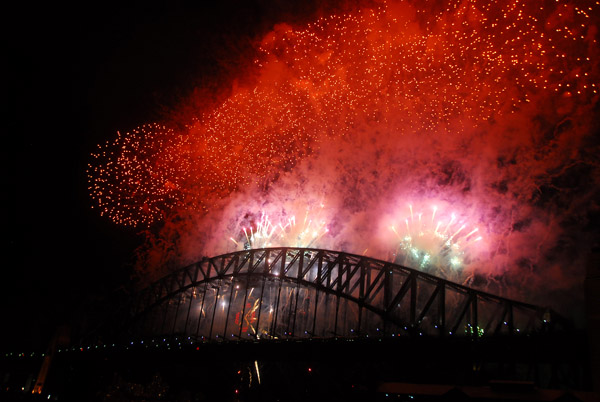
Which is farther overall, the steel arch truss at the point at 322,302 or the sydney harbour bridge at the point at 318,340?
the steel arch truss at the point at 322,302

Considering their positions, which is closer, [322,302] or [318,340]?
[318,340]

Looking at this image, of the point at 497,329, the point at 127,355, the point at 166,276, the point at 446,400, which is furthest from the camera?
the point at 166,276

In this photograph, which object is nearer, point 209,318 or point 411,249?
point 411,249

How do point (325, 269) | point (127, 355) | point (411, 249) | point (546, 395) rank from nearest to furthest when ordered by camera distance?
point (546, 395), point (411, 249), point (325, 269), point (127, 355)

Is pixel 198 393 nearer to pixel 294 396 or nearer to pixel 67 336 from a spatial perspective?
pixel 294 396

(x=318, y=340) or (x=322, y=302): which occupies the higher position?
(x=322, y=302)

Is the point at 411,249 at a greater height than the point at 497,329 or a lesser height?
greater

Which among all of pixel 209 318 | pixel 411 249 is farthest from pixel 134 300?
pixel 411 249

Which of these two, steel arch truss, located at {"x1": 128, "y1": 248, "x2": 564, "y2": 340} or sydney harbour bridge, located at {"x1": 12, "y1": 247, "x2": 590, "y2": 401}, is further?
steel arch truss, located at {"x1": 128, "y1": 248, "x2": 564, "y2": 340}
